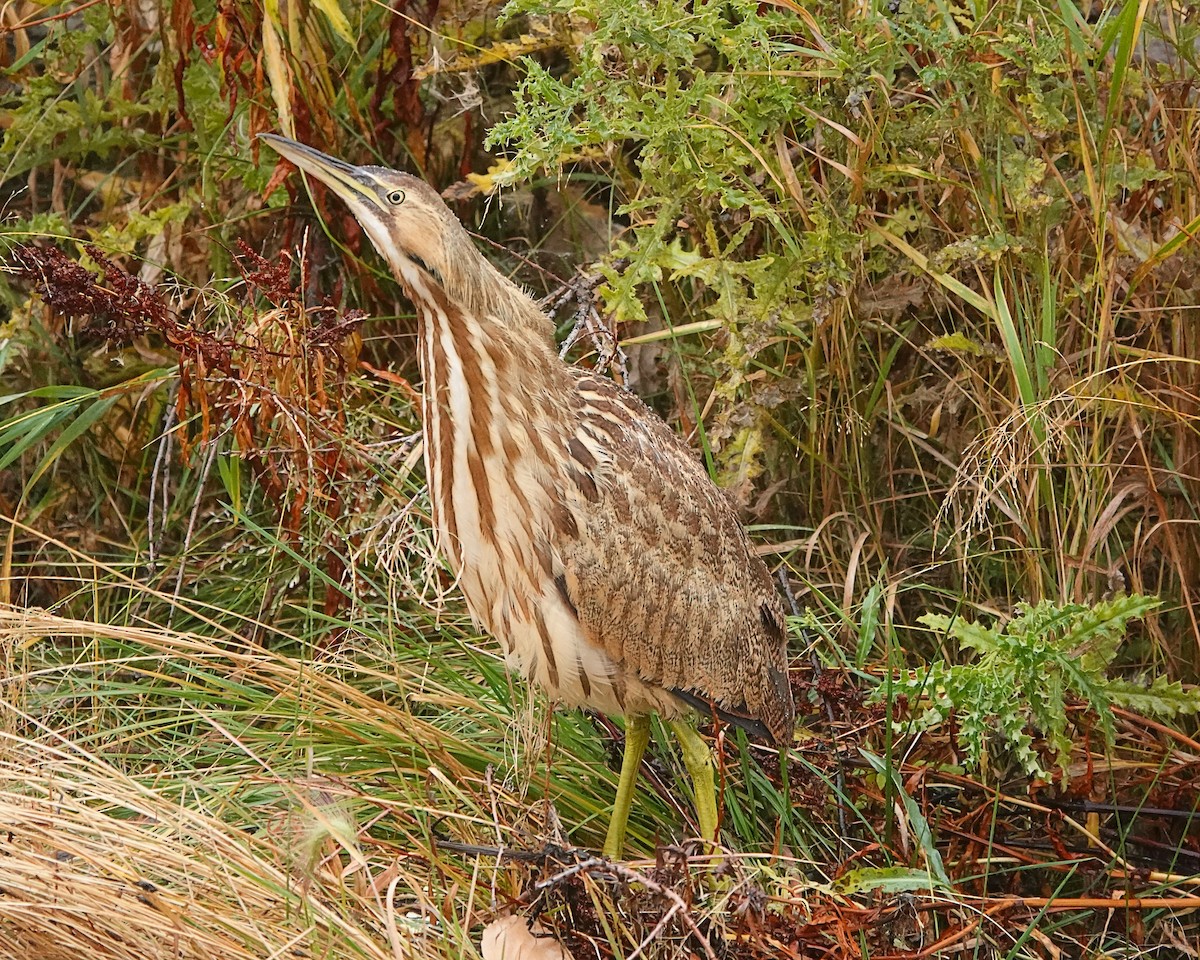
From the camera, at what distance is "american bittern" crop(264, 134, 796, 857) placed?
2.33 metres

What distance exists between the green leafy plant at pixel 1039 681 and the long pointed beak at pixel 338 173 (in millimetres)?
1056

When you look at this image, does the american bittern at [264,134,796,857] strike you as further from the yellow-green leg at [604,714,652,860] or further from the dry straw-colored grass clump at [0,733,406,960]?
the dry straw-colored grass clump at [0,733,406,960]

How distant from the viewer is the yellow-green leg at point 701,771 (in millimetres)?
2557

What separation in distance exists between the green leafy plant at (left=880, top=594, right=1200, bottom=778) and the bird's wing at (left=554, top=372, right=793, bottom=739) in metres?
0.28

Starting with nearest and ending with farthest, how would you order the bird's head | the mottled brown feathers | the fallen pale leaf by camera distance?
1. the fallen pale leaf
2. the bird's head
3. the mottled brown feathers

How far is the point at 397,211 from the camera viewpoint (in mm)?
2266

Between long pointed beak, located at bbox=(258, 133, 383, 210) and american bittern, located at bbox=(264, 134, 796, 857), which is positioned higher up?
long pointed beak, located at bbox=(258, 133, 383, 210)

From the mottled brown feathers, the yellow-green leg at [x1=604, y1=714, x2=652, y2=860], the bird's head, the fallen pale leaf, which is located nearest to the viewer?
the fallen pale leaf

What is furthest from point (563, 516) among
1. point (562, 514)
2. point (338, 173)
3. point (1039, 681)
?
point (1039, 681)

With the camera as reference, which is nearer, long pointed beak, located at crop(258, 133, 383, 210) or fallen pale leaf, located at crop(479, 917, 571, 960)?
fallen pale leaf, located at crop(479, 917, 571, 960)

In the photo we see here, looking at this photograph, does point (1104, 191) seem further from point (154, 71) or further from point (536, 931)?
point (154, 71)

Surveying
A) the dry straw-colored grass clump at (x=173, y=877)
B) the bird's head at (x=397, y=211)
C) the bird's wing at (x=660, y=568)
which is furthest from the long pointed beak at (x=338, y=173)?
the dry straw-colored grass clump at (x=173, y=877)

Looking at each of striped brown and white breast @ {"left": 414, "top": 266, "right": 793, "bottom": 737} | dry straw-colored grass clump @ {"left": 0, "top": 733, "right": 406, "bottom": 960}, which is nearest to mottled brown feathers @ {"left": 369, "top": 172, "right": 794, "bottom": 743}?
striped brown and white breast @ {"left": 414, "top": 266, "right": 793, "bottom": 737}

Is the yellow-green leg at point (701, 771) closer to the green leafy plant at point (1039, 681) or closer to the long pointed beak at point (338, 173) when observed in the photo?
the green leafy plant at point (1039, 681)
